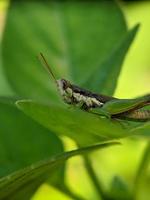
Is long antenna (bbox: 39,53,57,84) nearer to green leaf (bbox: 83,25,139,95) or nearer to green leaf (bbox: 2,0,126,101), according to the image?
green leaf (bbox: 2,0,126,101)

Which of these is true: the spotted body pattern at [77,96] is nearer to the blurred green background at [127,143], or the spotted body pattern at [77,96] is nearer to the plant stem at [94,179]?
the blurred green background at [127,143]

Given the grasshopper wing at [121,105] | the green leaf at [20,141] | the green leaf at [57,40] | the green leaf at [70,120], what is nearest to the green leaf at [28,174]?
the green leaf at [70,120]

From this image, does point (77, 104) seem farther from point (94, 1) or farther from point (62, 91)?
point (94, 1)

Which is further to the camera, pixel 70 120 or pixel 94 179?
pixel 94 179

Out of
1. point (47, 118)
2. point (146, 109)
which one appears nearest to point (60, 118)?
point (47, 118)

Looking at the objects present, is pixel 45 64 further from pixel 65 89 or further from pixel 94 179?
pixel 94 179

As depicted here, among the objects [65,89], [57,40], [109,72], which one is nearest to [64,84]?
[65,89]

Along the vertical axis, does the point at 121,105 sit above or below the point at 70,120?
below

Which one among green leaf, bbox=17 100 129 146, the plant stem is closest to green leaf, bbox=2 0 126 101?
the plant stem
